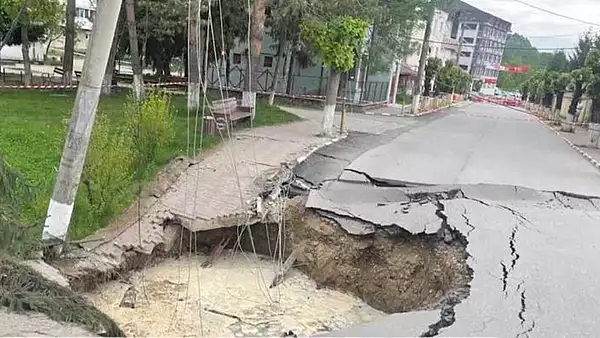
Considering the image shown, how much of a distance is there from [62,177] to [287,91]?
2381 cm

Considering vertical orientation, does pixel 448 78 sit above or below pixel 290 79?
above

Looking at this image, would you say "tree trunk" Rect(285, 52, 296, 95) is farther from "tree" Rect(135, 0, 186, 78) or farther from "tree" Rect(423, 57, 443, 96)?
"tree" Rect(423, 57, 443, 96)

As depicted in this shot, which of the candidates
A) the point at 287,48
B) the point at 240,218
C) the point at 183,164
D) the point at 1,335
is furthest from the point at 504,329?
the point at 287,48

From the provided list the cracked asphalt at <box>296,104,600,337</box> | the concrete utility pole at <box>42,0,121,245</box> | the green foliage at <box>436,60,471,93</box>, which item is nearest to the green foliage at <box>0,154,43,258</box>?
the concrete utility pole at <box>42,0,121,245</box>

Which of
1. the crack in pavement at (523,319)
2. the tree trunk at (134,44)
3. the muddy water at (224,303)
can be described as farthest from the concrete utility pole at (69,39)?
the crack in pavement at (523,319)

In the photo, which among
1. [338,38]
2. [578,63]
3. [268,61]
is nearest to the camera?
[338,38]

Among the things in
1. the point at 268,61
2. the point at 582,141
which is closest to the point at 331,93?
the point at 582,141

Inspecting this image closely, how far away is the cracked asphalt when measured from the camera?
15.2 ft

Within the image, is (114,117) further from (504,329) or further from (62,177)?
(504,329)

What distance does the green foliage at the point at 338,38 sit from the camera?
1366 cm

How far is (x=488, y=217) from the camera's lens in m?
7.62

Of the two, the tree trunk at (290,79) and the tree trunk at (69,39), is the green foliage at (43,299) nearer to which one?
the tree trunk at (69,39)

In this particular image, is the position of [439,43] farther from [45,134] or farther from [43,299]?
[43,299]

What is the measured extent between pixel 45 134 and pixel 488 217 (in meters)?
9.23
